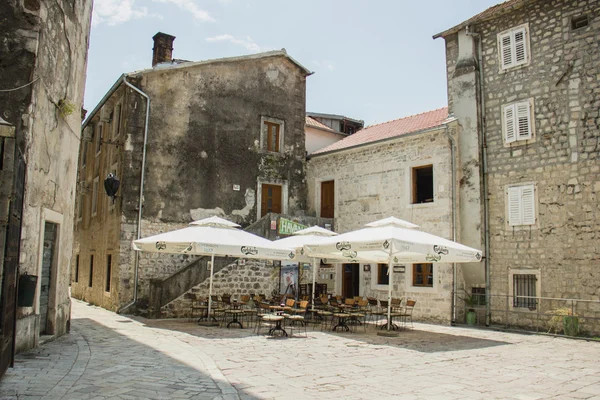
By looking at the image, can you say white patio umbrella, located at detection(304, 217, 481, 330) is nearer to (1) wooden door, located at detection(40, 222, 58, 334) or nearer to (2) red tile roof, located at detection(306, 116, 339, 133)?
(1) wooden door, located at detection(40, 222, 58, 334)

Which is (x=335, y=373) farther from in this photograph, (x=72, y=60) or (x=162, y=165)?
(x=162, y=165)

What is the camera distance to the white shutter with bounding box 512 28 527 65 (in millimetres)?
15242

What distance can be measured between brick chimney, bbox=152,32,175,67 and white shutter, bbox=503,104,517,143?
12500 mm

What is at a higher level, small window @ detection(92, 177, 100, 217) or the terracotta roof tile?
the terracotta roof tile

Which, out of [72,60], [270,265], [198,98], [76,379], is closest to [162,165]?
[198,98]

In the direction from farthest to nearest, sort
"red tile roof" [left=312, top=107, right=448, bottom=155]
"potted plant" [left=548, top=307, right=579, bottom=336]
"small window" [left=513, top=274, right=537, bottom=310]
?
"red tile roof" [left=312, top=107, right=448, bottom=155] → "small window" [left=513, top=274, right=537, bottom=310] → "potted plant" [left=548, top=307, right=579, bottom=336]

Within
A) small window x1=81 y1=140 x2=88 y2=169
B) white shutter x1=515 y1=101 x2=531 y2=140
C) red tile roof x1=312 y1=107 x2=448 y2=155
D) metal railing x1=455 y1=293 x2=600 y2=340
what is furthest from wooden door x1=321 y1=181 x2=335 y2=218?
small window x1=81 y1=140 x2=88 y2=169

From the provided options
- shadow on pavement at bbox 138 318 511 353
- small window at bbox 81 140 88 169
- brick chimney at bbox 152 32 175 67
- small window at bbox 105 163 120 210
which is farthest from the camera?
small window at bbox 81 140 88 169

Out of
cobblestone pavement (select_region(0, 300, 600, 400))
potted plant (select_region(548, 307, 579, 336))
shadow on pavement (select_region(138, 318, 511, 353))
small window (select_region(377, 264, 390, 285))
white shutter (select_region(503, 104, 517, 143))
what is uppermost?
white shutter (select_region(503, 104, 517, 143))

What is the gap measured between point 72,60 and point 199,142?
26.6ft

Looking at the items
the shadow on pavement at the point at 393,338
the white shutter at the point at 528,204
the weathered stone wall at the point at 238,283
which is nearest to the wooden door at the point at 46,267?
the shadow on pavement at the point at 393,338

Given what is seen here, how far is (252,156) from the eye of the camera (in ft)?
62.6

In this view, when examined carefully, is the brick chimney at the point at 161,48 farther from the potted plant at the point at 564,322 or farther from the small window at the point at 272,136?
the potted plant at the point at 564,322

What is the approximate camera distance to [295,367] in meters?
7.78
